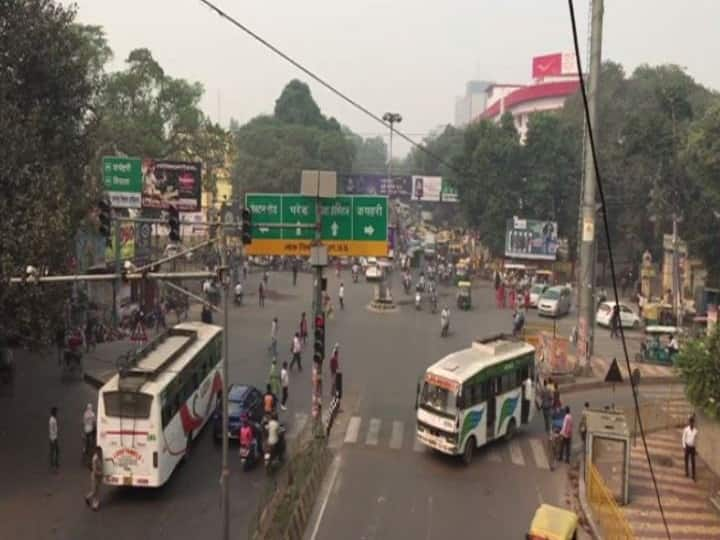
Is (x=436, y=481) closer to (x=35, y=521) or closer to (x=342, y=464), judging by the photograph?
(x=342, y=464)

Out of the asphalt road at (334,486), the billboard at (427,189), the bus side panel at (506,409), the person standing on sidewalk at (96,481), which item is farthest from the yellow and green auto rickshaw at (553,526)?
the billboard at (427,189)

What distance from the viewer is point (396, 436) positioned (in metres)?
21.4

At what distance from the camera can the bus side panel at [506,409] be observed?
808 inches

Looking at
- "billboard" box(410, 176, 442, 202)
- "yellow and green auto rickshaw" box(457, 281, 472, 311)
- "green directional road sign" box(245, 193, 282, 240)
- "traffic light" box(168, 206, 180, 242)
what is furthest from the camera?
"billboard" box(410, 176, 442, 202)

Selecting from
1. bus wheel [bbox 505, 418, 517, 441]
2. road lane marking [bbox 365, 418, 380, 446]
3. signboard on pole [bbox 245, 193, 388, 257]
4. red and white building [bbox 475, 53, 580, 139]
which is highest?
red and white building [bbox 475, 53, 580, 139]

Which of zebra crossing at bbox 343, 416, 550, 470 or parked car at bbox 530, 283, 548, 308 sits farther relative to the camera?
parked car at bbox 530, 283, 548, 308

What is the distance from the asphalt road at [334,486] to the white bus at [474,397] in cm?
64

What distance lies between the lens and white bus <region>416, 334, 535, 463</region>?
1886cm

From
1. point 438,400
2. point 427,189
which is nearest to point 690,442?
point 438,400

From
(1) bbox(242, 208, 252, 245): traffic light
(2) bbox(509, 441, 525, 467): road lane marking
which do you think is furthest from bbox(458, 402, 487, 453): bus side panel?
(1) bbox(242, 208, 252, 245): traffic light

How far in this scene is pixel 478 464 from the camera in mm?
19438

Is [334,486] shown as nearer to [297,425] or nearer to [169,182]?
[297,425]

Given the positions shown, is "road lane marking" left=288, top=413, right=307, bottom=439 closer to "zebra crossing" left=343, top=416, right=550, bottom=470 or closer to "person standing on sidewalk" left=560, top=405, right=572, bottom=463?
"zebra crossing" left=343, top=416, right=550, bottom=470

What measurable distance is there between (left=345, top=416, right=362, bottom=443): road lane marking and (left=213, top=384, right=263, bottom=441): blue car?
245 cm
